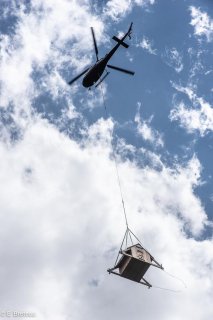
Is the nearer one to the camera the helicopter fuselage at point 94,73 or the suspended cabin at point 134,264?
the suspended cabin at point 134,264

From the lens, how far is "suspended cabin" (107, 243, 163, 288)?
1591 centimetres

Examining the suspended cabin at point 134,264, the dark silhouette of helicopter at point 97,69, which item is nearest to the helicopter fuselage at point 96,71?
the dark silhouette of helicopter at point 97,69

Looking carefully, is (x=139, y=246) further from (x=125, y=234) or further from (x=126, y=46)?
(x=126, y=46)

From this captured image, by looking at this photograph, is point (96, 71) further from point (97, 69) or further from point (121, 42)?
point (121, 42)

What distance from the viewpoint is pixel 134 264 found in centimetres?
1594

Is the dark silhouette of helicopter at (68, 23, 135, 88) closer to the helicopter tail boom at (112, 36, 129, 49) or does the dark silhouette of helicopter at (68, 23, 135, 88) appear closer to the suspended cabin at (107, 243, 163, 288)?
the helicopter tail boom at (112, 36, 129, 49)

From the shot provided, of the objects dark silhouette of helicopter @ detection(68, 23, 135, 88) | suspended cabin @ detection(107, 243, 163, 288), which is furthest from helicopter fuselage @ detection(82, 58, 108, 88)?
suspended cabin @ detection(107, 243, 163, 288)

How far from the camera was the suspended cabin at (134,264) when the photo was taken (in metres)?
15.9

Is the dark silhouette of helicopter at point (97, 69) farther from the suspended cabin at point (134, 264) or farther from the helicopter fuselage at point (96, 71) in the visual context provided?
the suspended cabin at point (134, 264)

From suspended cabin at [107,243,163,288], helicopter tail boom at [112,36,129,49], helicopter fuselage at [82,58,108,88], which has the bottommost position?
suspended cabin at [107,243,163,288]

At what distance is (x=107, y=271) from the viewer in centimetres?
1636

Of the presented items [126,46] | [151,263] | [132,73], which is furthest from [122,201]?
[126,46]

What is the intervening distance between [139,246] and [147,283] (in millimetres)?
1672

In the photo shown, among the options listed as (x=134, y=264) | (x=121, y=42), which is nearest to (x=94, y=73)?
(x=121, y=42)
